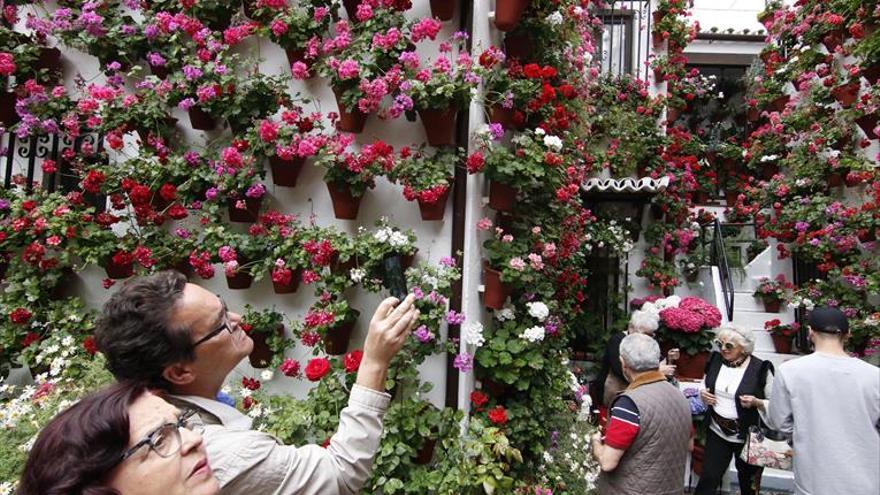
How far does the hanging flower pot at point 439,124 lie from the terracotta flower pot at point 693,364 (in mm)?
4110

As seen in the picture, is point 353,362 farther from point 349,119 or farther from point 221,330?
point 349,119

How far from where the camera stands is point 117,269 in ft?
10.2

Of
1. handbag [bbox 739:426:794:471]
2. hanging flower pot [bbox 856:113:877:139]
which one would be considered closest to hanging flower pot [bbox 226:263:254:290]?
handbag [bbox 739:426:794:471]

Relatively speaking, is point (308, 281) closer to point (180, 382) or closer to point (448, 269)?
point (448, 269)

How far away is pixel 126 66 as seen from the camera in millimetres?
3383

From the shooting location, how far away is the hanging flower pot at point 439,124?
108 inches

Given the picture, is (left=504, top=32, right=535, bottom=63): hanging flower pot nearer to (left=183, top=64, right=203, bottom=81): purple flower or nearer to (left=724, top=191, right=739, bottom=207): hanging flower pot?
(left=183, top=64, right=203, bottom=81): purple flower

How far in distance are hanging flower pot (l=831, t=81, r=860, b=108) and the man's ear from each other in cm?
751

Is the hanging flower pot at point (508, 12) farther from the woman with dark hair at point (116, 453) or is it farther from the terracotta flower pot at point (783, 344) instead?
the terracotta flower pot at point (783, 344)

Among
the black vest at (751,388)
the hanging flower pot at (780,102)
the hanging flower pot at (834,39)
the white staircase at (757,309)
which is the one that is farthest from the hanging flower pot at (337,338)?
the hanging flower pot at (780,102)

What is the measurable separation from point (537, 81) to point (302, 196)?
5.37ft

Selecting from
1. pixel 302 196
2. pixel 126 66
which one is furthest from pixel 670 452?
pixel 126 66

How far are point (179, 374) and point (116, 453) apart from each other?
0.46 meters

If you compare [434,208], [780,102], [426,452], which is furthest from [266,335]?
[780,102]
